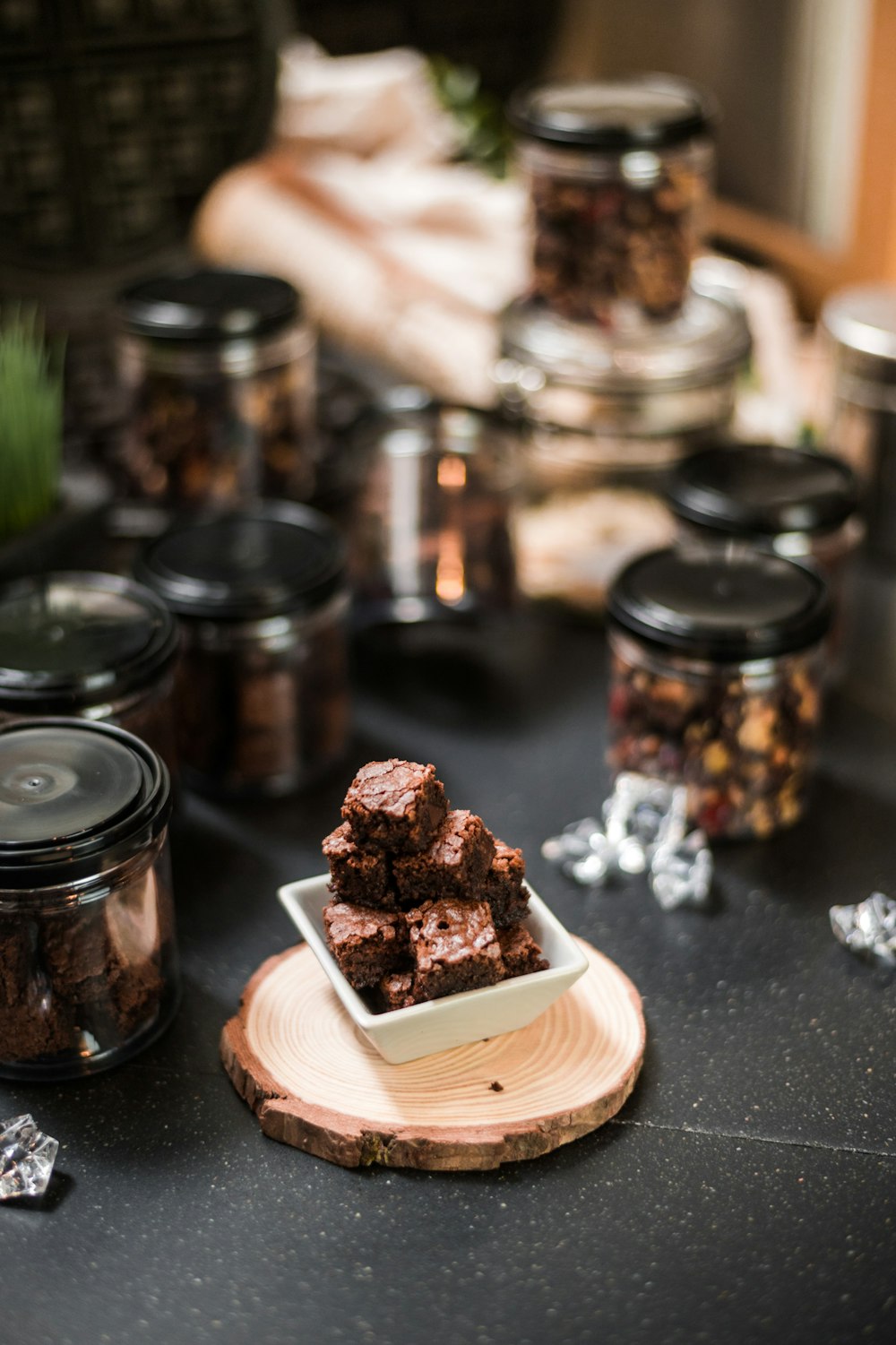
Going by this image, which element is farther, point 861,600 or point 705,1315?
point 861,600

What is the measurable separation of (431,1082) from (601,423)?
2.73 ft

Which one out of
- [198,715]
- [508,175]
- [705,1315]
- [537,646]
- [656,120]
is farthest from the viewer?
[508,175]

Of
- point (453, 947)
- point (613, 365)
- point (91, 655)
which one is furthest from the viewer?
point (613, 365)

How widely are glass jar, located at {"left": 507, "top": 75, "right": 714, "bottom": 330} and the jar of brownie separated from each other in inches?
15.6

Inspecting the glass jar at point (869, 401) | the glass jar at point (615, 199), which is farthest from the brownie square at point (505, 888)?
the glass jar at point (869, 401)

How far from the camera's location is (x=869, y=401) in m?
1.73

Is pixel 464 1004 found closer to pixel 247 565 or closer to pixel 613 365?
pixel 247 565

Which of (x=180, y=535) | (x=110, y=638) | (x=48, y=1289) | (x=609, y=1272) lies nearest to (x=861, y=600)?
(x=180, y=535)

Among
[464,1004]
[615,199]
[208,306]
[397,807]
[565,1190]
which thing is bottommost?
[565,1190]

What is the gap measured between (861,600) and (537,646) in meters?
0.40

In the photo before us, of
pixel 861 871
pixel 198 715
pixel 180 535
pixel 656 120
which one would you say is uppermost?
pixel 656 120

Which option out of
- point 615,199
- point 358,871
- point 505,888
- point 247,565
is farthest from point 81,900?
point 615,199

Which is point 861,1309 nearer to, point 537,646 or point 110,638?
point 110,638

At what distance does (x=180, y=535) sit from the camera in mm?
1446
